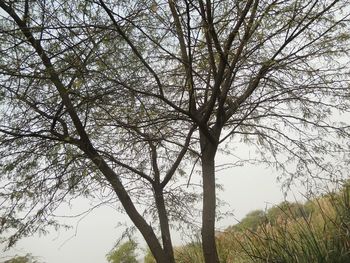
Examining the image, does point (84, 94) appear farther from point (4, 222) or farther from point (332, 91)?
point (332, 91)

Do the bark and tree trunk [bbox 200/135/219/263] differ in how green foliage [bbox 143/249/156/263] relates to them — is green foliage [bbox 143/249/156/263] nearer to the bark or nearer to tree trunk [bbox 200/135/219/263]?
the bark

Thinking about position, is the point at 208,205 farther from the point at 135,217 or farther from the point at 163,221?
the point at 163,221

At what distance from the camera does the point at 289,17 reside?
3.90 meters

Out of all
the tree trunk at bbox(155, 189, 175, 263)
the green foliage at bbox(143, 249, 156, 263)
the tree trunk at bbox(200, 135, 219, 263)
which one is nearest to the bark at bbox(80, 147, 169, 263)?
the tree trunk at bbox(155, 189, 175, 263)

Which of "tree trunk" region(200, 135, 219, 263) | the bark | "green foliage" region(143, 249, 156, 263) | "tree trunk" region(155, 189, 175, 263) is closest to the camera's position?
"tree trunk" region(200, 135, 219, 263)

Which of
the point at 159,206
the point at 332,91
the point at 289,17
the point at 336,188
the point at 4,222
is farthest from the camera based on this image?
the point at 159,206

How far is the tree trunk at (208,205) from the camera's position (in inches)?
195

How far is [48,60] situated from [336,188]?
10.8ft

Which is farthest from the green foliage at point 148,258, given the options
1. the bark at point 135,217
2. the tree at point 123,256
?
the bark at point 135,217

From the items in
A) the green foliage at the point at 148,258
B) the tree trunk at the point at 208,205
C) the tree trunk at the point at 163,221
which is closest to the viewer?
the tree trunk at the point at 208,205

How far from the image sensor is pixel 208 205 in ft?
16.6

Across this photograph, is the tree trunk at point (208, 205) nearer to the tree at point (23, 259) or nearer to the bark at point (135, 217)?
the bark at point (135, 217)

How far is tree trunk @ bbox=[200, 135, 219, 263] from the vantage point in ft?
16.2

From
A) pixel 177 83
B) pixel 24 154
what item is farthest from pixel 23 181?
pixel 177 83
